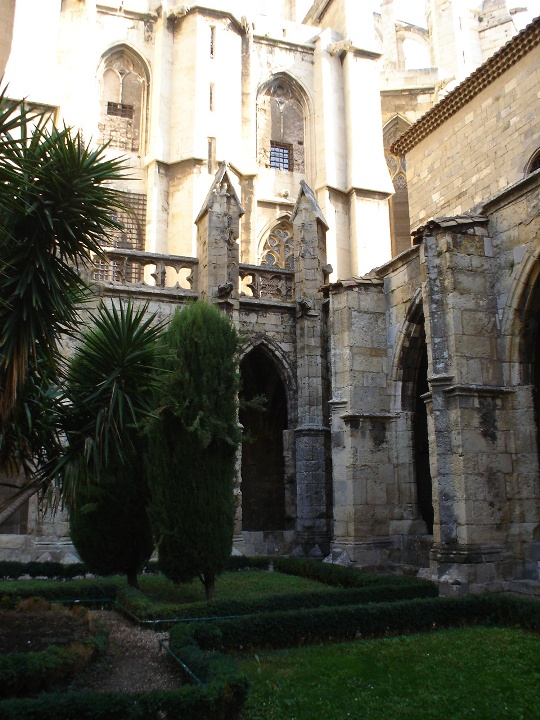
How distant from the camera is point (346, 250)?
24.2 metres

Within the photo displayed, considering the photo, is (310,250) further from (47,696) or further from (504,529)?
(47,696)

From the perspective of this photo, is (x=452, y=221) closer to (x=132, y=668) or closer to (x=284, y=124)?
(x=132, y=668)

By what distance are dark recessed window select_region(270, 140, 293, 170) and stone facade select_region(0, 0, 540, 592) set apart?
0.07 meters

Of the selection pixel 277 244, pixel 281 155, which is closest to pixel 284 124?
pixel 281 155

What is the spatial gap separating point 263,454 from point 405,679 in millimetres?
12956

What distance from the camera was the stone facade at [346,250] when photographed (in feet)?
33.3

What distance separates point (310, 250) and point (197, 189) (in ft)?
24.9

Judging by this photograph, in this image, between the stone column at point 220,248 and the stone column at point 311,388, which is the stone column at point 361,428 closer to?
the stone column at point 311,388

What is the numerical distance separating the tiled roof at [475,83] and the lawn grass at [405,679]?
502 inches

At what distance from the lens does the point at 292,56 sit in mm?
26375

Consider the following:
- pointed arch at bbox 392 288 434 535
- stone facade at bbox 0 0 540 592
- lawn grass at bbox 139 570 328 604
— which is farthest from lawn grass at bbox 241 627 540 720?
pointed arch at bbox 392 288 434 535

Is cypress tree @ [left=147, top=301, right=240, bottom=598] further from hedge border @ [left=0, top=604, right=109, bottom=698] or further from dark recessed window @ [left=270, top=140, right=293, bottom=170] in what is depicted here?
dark recessed window @ [left=270, top=140, right=293, bottom=170]

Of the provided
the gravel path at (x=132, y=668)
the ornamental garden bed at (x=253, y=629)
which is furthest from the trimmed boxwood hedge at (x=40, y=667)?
the ornamental garden bed at (x=253, y=629)

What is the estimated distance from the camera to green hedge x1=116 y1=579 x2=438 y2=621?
8.09 m
